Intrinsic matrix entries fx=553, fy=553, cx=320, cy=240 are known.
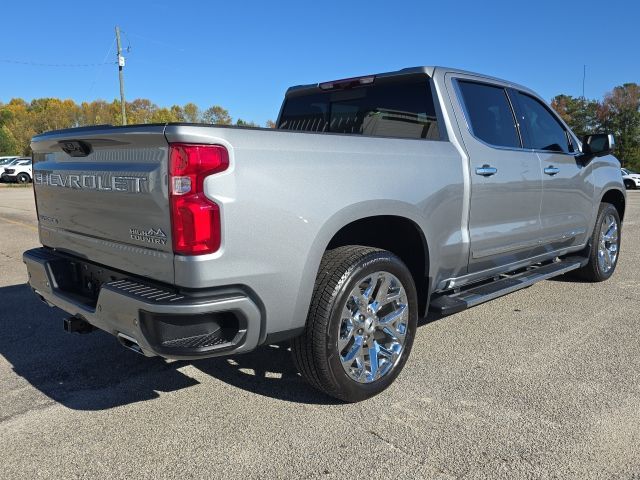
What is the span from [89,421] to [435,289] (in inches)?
86.9

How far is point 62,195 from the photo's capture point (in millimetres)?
3234

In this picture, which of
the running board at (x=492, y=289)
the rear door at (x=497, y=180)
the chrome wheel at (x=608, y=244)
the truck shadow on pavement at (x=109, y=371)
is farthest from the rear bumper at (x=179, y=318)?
the chrome wheel at (x=608, y=244)

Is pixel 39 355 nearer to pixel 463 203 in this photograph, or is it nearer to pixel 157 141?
pixel 157 141

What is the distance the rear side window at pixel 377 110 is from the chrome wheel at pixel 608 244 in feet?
9.77

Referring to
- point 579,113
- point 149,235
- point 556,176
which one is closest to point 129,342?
point 149,235

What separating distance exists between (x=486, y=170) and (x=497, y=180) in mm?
173

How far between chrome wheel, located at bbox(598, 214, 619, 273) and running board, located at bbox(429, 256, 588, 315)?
81 centimetres

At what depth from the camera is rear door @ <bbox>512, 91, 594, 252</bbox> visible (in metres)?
4.57

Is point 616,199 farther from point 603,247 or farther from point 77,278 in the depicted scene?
point 77,278

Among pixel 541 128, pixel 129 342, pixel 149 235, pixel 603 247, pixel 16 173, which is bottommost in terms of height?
pixel 16 173

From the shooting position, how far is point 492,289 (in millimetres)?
4008

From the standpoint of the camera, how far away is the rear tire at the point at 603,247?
18.6ft

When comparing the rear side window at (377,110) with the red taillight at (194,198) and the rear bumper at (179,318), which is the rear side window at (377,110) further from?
the rear bumper at (179,318)

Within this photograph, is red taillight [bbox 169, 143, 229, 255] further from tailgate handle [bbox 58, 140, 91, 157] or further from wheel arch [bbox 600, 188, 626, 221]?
wheel arch [bbox 600, 188, 626, 221]
